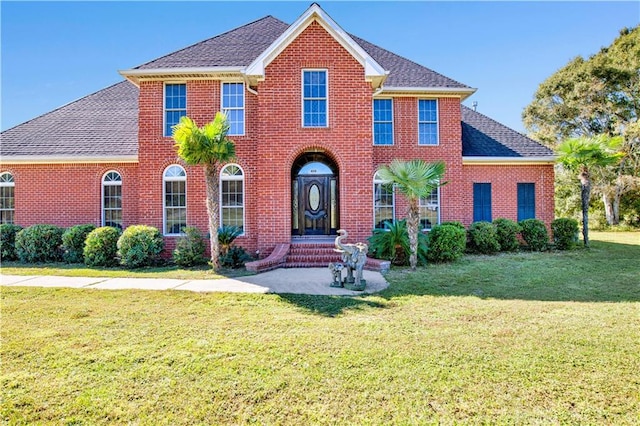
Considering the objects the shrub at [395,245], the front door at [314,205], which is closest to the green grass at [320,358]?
the shrub at [395,245]

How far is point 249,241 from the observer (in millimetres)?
12875

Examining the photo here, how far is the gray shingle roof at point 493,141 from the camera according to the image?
1517cm

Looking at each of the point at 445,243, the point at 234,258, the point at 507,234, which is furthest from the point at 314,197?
the point at 507,234

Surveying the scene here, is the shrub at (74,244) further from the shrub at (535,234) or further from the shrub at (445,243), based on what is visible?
the shrub at (535,234)

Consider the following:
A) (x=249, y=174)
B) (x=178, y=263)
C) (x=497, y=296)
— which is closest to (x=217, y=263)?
(x=178, y=263)

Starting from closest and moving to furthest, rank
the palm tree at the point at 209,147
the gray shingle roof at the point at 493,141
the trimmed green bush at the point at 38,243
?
the palm tree at the point at 209,147
the trimmed green bush at the point at 38,243
the gray shingle roof at the point at 493,141

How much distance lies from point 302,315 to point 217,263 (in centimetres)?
509

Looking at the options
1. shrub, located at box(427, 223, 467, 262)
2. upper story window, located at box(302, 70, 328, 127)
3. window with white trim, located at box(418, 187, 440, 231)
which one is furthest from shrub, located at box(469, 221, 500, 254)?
upper story window, located at box(302, 70, 328, 127)

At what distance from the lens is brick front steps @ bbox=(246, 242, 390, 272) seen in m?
10.0

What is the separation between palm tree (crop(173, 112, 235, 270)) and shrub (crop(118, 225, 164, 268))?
2.47 metres

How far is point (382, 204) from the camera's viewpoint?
46.9ft

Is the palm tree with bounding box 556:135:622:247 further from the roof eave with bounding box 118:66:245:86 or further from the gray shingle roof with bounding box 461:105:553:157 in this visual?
the roof eave with bounding box 118:66:245:86

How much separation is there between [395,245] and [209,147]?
6.38 metres

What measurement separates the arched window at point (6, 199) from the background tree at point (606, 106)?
123 feet
